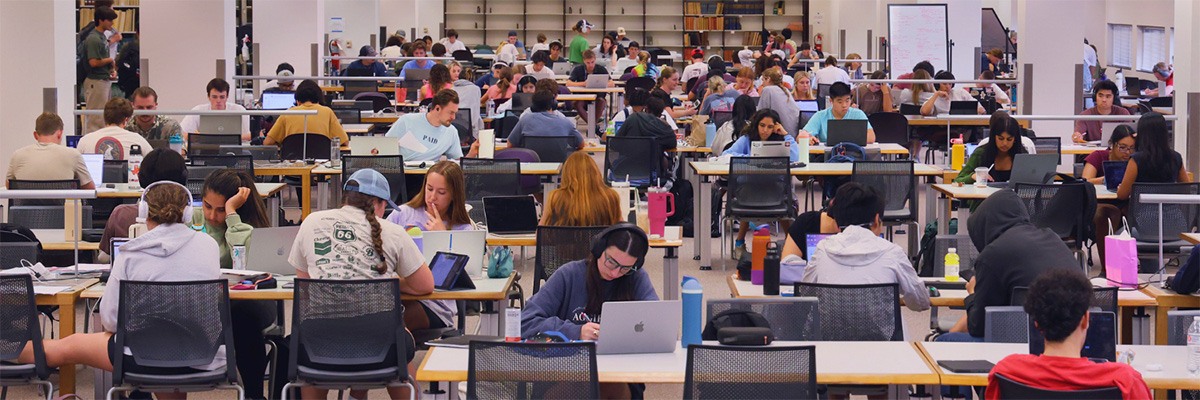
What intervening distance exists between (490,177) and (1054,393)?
4.72m

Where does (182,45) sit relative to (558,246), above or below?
above

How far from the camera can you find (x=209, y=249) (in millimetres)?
4418

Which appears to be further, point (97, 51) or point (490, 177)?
point (97, 51)

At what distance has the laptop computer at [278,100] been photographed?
1185 centimetres

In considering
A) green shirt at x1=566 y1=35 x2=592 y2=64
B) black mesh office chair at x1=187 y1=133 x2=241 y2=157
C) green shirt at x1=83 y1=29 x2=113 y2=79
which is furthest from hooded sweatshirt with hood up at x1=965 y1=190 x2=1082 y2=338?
green shirt at x1=566 y1=35 x2=592 y2=64

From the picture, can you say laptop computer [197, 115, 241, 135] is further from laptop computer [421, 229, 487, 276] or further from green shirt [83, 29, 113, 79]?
laptop computer [421, 229, 487, 276]

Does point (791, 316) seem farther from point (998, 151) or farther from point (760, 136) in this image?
point (760, 136)

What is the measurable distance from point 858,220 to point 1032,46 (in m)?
8.88

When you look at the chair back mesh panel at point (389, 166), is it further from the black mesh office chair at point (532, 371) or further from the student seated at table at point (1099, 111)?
the student seated at table at point (1099, 111)

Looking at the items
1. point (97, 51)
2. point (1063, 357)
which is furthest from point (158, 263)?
point (97, 51)

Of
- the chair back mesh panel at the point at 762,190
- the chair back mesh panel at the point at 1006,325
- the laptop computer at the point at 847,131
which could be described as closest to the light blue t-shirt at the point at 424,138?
the chair back mesh panel at the point at 762,190

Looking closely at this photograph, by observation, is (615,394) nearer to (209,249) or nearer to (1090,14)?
(209,249)

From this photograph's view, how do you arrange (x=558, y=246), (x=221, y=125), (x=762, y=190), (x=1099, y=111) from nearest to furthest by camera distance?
1. (x=558, y=246)
2. (x=762, y=190)
3. (x=1099, y=111)
4. (x=221, y=125)

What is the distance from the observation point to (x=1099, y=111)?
31.1ft
